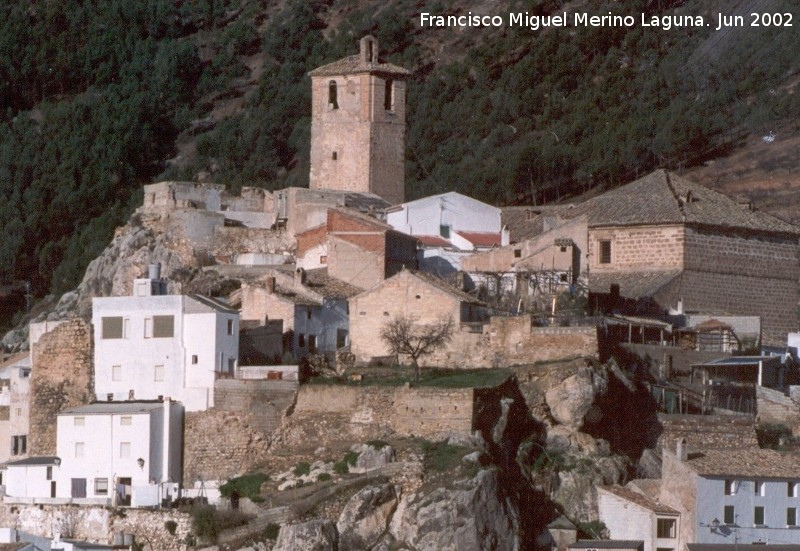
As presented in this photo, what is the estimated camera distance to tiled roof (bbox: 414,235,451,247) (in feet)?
201

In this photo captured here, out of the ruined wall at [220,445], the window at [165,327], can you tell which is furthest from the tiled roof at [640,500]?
the window at [165,327]

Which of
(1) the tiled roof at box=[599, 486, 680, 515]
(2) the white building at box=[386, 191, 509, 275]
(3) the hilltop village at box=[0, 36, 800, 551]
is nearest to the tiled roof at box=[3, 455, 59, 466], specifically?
(3) the hilltop village at box=[0, 36, 800, 551]

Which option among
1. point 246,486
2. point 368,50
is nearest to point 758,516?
point 246,486

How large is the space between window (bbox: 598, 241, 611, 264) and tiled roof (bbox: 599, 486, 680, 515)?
12.1 meters

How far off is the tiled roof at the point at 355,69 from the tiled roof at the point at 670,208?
779 centimetres

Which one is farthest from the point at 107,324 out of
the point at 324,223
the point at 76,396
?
the point at 324,223

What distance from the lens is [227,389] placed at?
166ft

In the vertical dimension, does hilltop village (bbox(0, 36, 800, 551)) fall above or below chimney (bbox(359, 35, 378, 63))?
below

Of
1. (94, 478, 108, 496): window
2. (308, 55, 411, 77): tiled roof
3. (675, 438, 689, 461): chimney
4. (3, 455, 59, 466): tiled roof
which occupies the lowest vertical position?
(94, 478, 108, 496): window

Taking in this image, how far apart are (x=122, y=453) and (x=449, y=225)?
15516 millimetres

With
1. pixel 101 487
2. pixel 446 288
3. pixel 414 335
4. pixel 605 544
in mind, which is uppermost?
pixel 446 288

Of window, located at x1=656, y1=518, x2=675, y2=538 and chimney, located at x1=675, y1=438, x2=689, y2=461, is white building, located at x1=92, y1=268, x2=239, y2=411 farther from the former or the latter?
window, located at x1=656, y1=518, x2=675, y2=538

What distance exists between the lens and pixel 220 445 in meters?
50.4

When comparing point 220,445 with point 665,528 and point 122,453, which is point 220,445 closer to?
point 122,453
